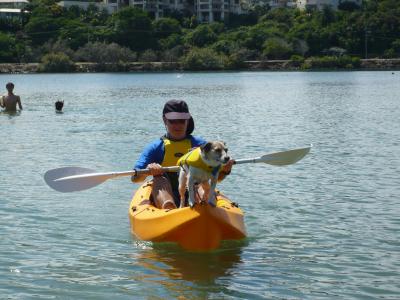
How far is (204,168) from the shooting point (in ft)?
30.8

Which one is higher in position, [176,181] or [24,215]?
[176,181]

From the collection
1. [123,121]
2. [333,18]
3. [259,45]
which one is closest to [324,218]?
[123,121]

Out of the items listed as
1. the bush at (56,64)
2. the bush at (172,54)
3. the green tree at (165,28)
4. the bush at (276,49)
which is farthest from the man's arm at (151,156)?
the green tree at (165,28)

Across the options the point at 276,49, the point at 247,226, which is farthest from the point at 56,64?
the point at 247,226

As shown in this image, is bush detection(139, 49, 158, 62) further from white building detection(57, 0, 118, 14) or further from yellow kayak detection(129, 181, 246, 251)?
yellow kayak detection(129, 181, 246, 251)

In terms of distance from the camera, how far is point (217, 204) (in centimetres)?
1069

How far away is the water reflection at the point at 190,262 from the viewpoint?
9555mm

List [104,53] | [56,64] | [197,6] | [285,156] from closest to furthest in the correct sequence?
1. [285,156]
2. [56,64]
3. [104,53]
4. [197,6]

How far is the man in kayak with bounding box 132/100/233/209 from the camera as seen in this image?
1072cm

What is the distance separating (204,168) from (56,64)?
11790 centimetres

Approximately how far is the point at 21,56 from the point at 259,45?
4022 cm

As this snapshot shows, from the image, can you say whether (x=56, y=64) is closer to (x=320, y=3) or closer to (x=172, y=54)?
(x=172, y=54)

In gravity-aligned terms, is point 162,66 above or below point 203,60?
below

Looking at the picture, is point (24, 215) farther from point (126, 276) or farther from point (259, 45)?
point (259, 45)
